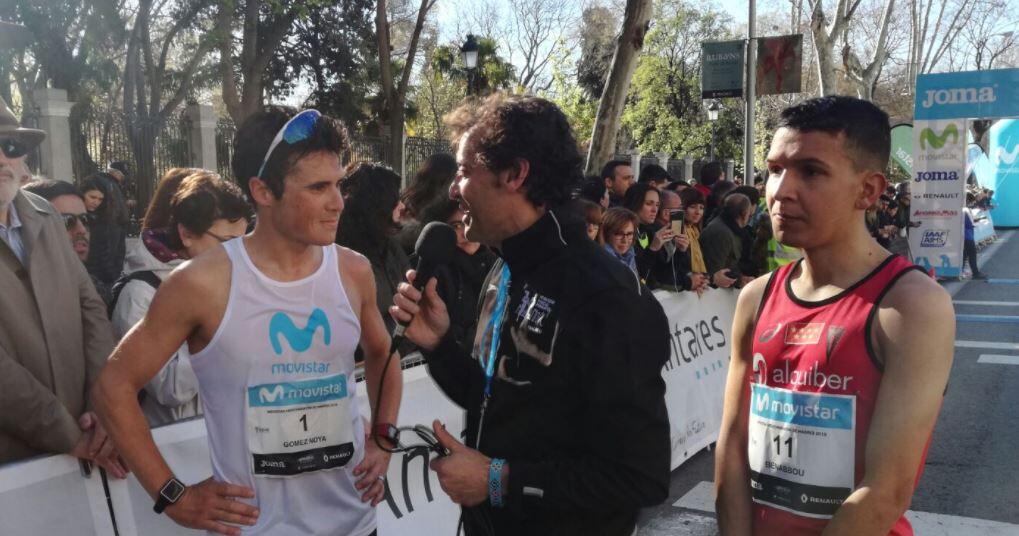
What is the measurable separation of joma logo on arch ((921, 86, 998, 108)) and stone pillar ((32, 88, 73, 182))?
44.4 ft

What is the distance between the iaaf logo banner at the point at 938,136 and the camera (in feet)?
47.1

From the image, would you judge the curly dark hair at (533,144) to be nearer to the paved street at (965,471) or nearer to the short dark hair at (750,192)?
the paved street at (965,471)

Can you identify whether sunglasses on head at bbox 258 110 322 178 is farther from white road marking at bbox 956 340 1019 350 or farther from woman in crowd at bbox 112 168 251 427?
white road marking at bbox 956 340 1019 350

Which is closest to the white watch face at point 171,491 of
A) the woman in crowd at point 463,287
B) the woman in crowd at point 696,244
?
the woman in crowd at point 463,287

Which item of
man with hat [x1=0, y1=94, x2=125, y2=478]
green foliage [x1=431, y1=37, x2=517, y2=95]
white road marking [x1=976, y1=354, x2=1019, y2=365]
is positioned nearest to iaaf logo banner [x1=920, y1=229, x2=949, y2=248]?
white road marking [x1=976, y1=354, x2=1019, y2=365]

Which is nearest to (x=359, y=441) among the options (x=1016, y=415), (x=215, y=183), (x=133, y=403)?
(x=133, y=403)

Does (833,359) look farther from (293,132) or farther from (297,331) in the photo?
(293,132)

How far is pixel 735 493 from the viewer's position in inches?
86.2

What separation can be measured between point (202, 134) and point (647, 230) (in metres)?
9.55

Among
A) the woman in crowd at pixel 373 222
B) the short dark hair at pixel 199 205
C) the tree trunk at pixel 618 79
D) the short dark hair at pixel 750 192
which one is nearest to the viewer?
the short dark hair at pixel 199 205

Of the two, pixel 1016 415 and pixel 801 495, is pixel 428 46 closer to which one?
pixel 1016 415

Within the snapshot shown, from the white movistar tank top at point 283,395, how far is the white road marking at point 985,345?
9857 millimetres

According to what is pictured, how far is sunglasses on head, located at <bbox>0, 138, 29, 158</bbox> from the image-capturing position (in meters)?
2.94

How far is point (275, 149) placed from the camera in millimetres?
2293
